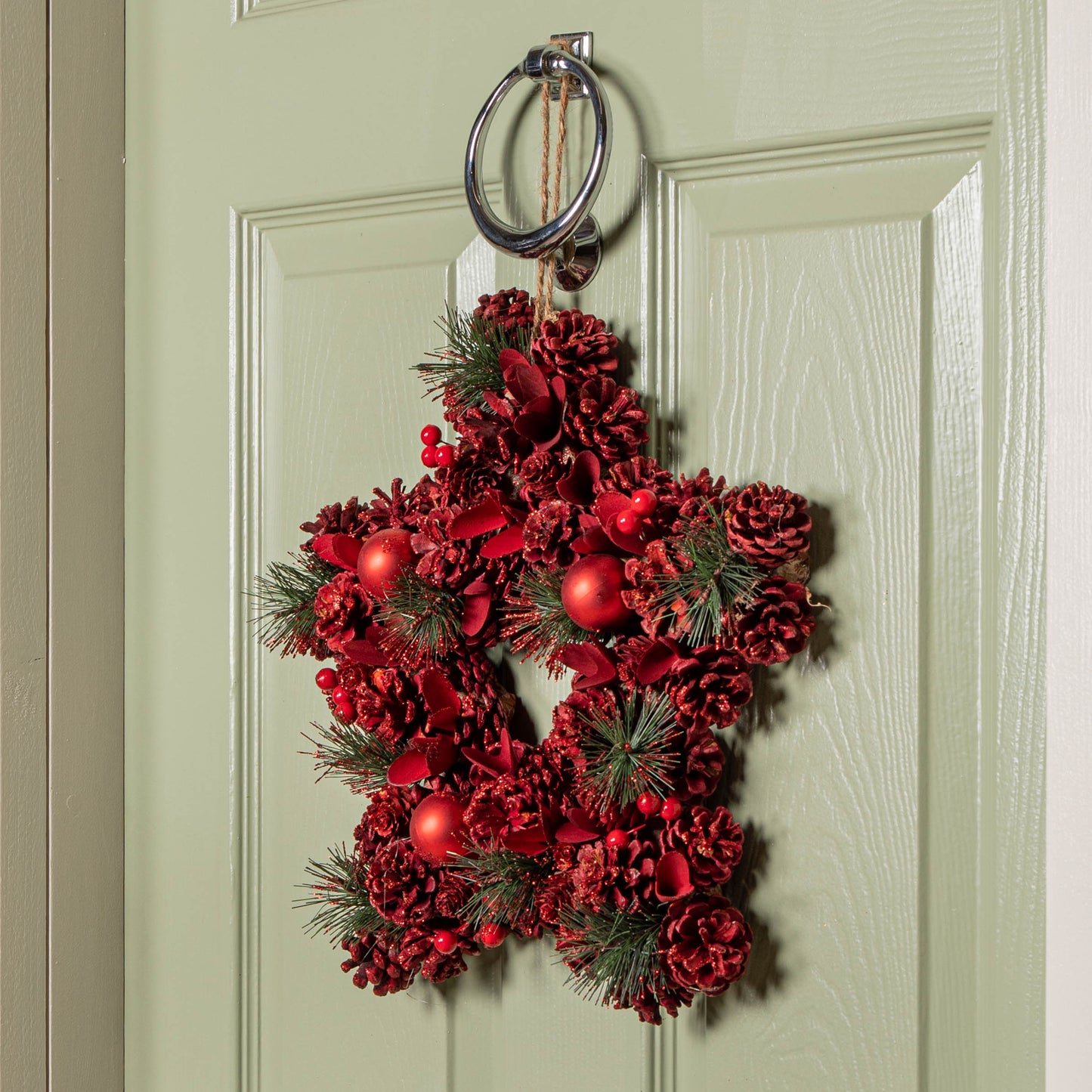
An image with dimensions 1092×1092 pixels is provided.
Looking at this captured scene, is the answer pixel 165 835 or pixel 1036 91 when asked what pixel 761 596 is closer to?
pixel 1036 91

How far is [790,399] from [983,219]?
0.45 ft

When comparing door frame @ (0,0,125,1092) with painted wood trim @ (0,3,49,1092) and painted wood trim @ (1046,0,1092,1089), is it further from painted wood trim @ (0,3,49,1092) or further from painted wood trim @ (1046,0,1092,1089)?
painted wood trim @ (1046,0,1092,1089)

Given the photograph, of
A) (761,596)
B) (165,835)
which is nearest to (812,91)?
(761,596)

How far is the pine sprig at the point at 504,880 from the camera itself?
0.57 m

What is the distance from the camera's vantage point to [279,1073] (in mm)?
727

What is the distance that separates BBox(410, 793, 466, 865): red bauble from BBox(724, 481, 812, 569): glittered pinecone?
0.75 ft

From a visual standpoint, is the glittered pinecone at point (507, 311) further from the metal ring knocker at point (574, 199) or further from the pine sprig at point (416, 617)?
the pine sprig at point (416, 617)

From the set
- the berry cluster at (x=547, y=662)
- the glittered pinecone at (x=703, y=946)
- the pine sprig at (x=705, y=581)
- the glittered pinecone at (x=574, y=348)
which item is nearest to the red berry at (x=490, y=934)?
the berry cluster at (x=547, y=662)

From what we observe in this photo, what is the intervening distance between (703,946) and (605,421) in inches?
11.3

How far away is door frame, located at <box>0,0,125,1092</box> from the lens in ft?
2.34

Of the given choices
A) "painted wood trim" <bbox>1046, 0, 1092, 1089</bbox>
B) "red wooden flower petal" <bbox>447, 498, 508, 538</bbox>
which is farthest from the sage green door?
"red wooden flower petal" <bbox>447, 498, 508, 538</bbox>

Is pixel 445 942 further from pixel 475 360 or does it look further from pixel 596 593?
pixel 475 360

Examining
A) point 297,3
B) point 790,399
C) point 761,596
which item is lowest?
point 761,596

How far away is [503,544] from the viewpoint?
0.60 m
